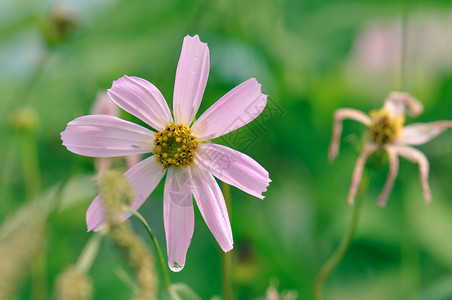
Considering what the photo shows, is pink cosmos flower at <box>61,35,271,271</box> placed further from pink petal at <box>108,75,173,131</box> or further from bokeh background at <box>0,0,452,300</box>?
bokeh background at <box>0,0,452,300</box>

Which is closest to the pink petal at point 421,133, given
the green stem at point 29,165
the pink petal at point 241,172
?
the pink petal at point 241,172

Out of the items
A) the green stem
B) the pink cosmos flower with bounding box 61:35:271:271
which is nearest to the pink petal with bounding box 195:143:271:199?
the pink cosmos flower with bounding box 61:35:271:271

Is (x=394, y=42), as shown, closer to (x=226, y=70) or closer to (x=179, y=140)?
(x=226, y=70)

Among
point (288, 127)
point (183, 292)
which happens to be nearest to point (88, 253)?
point (183, 292)

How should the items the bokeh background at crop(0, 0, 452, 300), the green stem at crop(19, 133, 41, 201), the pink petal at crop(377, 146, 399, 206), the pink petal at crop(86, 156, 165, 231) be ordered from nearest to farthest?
the pink petal at crop(86, 156, 165, 231) < the pink petal at crop(377, 146, 399, 206) < the green stem at crop(19, 133, 41, 201) < the bokeh background at crop(0, 0, 452, 300)

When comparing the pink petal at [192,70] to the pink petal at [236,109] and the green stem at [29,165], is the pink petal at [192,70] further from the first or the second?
the green stem at [29,165]

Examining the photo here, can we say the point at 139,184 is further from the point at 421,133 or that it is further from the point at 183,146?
the point at 421,133
